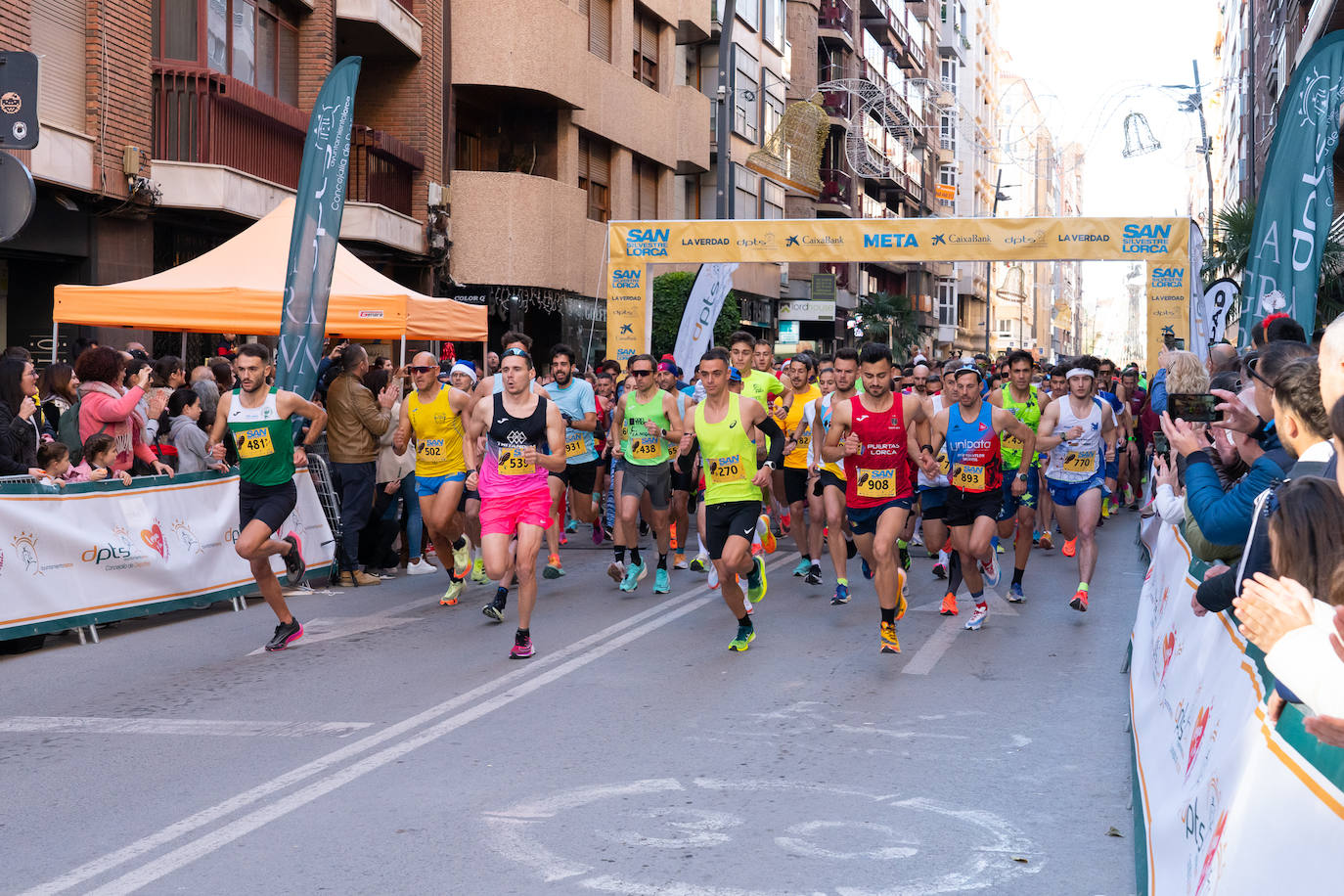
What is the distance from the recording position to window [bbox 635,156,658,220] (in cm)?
3491

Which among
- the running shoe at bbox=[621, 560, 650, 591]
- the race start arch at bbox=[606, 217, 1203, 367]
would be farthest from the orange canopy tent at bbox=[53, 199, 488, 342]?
the race start arch at bbox=[606, 217, 1203, 367]

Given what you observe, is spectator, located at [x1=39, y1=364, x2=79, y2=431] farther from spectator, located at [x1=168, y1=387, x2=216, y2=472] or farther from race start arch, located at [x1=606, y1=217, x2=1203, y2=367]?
race start arch, located at [x1=606, y1=217, x2=1203, y2=367]

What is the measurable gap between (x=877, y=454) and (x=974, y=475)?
1.08 meters

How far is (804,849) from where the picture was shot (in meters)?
5.10

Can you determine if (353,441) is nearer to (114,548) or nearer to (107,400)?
(107,400)

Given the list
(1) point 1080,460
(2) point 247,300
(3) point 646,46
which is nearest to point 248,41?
(2) point 247,300

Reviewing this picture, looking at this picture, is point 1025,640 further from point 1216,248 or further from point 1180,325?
point 1216,248

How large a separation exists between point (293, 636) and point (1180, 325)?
15.0m

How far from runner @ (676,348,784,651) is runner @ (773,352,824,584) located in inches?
106

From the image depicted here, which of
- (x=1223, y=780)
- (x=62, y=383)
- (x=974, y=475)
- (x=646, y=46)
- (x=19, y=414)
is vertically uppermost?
(x=646, y=46)

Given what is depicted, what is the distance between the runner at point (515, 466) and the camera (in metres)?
9.55

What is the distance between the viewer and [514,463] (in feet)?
A: 31.5

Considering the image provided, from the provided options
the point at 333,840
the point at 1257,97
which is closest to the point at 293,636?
the point at 333,840

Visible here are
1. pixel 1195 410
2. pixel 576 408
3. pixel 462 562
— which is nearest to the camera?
pixel 1195 410
